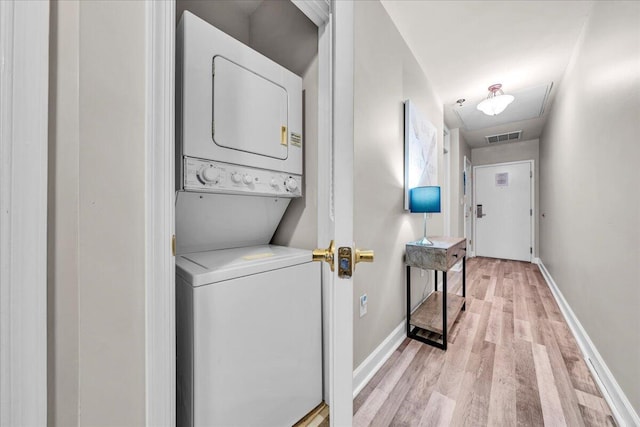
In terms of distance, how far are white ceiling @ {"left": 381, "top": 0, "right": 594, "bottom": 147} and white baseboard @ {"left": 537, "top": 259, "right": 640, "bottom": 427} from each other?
2.34 meters

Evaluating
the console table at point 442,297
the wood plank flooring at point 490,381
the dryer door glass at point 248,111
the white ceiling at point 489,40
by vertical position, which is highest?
the white ceiling at point 489,40

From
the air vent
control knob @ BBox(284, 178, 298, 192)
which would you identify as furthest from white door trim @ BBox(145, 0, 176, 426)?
the air vent

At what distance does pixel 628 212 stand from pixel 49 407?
2306 mm

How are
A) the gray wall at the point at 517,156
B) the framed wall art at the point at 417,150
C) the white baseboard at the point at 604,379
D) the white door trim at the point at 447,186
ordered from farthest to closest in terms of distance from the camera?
the gray wall at the point at 517,156, the white door trim at the point at 447,186, the framed wall art at the point at 417,150, the white baseboard at the point at 604,379

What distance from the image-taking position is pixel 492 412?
1209 millimetres

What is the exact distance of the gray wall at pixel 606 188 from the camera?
1.16 m

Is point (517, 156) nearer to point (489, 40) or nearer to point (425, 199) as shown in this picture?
point (489, 40)

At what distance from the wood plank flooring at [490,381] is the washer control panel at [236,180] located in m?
1.21

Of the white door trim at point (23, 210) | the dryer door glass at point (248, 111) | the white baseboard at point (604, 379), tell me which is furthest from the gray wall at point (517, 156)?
the white door trim at point (23, 210)

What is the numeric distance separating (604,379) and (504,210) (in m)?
4.08

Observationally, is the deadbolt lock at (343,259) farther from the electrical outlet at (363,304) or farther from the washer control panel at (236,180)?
the electrical outlet at (363,304)

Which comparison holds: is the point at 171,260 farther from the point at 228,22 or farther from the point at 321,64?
the point at 228,22

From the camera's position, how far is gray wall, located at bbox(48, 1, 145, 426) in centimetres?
53

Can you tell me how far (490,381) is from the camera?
1.41 m
